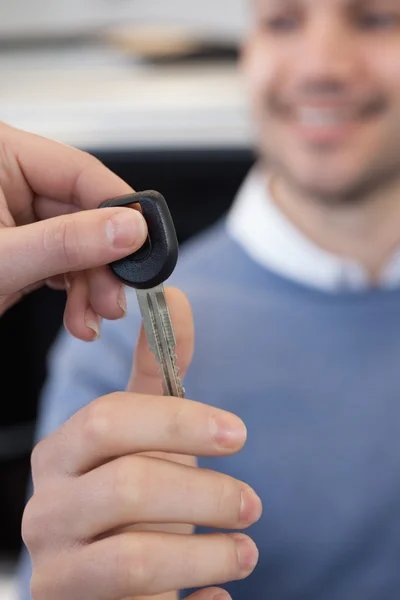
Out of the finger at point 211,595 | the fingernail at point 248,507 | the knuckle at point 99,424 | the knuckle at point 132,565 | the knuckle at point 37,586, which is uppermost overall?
the knuckle at point 99,424

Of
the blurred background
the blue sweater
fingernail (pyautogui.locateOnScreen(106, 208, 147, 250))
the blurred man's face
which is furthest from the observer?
the blurred background

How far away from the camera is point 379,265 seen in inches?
32.0

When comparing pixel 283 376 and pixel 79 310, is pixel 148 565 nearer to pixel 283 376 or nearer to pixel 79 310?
pixel 79 310

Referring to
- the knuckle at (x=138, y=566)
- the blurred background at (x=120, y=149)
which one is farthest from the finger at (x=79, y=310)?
the blurred background at (x=120, y=149)

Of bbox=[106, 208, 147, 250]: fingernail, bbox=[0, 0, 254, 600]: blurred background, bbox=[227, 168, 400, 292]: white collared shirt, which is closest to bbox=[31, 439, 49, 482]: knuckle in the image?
bbox=[106, 208, 147, 250]: fingernail

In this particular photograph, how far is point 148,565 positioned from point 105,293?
0.12 m

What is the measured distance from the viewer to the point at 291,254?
2.60ft

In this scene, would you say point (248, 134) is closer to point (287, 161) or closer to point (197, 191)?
point (197, 191)

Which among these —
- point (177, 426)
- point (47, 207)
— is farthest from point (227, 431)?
point (47, 207)

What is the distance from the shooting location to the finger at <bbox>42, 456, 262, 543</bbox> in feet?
1.14

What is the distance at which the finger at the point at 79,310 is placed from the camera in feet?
1.25

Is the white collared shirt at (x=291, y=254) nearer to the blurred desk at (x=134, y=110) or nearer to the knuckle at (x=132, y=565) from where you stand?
the blurred desk at (x=134, y=110)

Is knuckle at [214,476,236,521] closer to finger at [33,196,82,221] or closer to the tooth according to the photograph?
finger at [33,196,82,221]

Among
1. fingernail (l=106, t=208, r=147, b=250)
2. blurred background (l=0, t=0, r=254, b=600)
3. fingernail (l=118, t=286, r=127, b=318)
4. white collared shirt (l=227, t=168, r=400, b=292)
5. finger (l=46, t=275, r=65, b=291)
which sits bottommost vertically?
blurred background (l=0, t=0, r=254, b=600)
